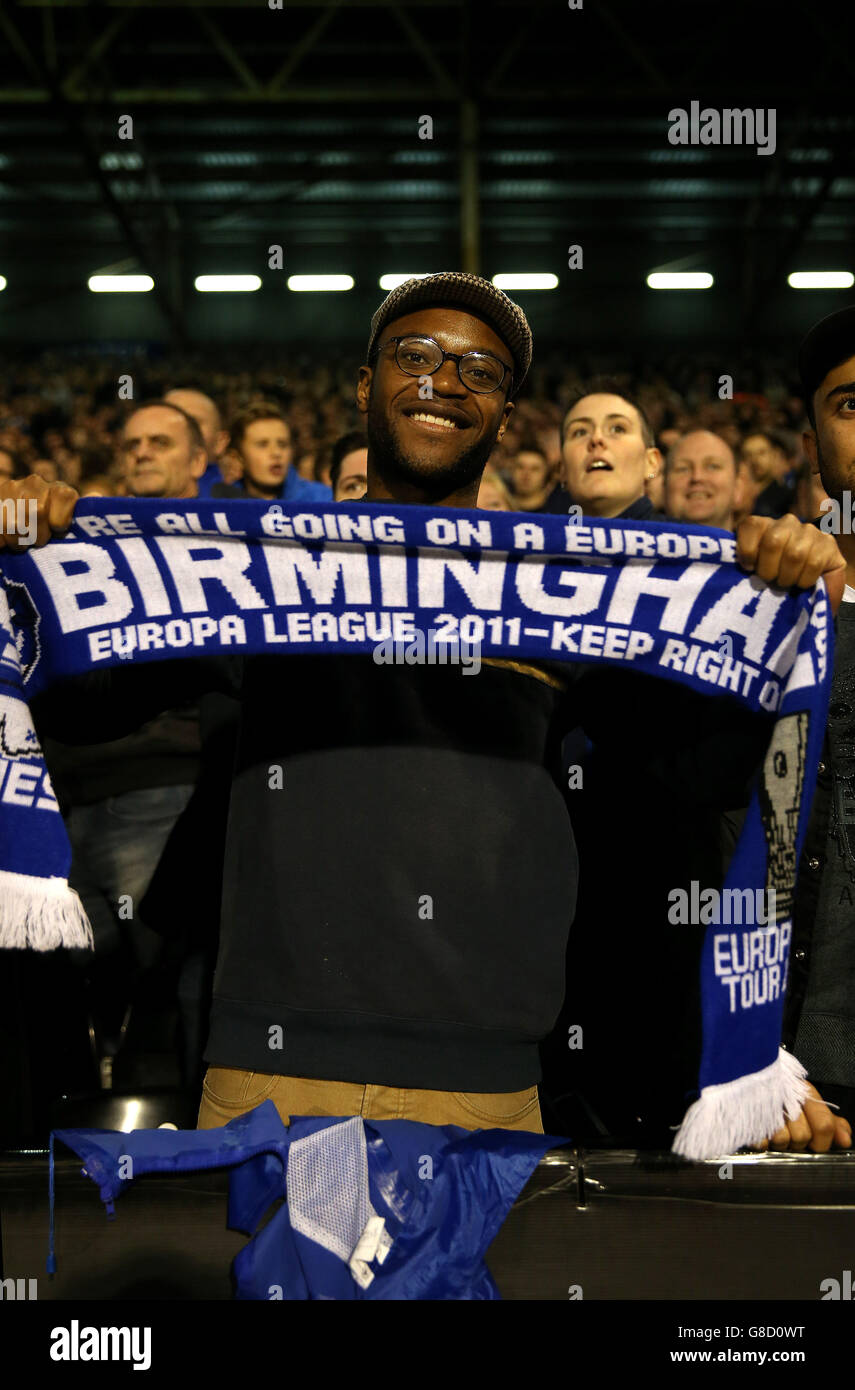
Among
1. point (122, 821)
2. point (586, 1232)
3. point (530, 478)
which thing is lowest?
point (586, 1232)

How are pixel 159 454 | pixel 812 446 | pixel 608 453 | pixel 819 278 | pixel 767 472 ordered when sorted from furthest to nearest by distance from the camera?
pixel 819 278 < pixel 767 472 < pixel 159 454 < pixel 608 453 < pixel 812 446

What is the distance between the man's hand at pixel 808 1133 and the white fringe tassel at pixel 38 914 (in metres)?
1.06

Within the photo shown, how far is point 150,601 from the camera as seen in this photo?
203cm

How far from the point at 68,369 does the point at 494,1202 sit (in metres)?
18.2

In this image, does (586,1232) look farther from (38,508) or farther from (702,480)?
(702,480)

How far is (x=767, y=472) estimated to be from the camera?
6.57 metres

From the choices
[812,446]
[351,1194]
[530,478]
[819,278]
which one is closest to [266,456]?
[530,478]

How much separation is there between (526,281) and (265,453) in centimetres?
1637

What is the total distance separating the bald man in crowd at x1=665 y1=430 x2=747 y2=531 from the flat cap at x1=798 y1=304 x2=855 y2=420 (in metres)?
2.44

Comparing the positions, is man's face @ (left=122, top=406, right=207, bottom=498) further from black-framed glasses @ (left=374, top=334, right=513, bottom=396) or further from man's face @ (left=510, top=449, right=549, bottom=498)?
man's face @ (left=510, top=449, right=549, bottom=498)

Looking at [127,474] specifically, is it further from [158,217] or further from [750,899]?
[158,217]

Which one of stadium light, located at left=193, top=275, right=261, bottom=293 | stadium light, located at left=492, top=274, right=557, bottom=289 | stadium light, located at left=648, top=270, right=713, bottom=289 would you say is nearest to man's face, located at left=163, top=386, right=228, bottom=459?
stadium light, located at left=492, top=274, right=557, bottom=289

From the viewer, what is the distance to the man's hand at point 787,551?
1869 mm

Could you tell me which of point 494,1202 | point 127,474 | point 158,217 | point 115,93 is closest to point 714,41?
point 115,93
